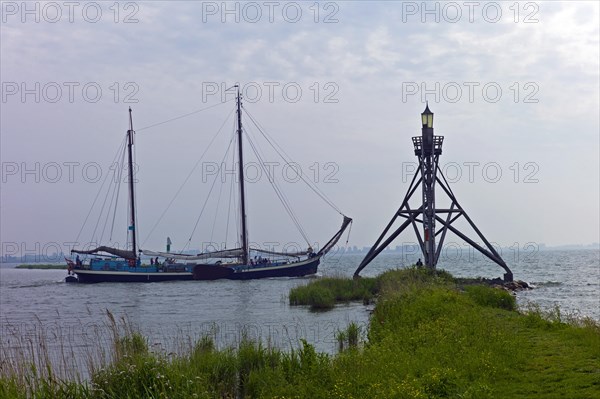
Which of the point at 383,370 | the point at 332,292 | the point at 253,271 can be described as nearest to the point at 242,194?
the point at 253,271

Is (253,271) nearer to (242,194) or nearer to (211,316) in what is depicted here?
(242,194)

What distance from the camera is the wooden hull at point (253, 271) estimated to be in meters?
67.4

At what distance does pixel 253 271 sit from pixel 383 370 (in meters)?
57.7

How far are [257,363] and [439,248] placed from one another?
70.5ft

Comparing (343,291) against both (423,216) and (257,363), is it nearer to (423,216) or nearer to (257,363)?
(423,216)

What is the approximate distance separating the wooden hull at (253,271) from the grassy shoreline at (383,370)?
52.4 metres

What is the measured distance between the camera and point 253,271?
67.4 meters

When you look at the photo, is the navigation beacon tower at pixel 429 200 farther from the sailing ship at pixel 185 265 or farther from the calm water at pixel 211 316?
the sailing ship at pixel 185 265

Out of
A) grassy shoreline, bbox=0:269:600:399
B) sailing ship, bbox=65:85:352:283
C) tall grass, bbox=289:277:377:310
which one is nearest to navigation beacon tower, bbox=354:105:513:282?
tall grass, bbox=289:277:377:310

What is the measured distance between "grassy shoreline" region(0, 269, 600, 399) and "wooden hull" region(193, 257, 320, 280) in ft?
172

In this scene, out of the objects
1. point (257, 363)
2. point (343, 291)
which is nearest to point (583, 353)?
point (257, 363)

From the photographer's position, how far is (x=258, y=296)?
43.8 metres

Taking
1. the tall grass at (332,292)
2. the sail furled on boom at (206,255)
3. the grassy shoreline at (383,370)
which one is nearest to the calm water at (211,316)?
the tall grass at (332,292)

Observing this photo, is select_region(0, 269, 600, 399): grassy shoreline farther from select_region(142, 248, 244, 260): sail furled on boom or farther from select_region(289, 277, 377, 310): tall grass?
select_region(142, 248, 244, 260): sail furled on boom
